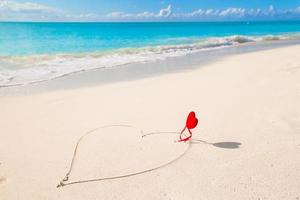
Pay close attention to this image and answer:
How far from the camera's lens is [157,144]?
129 inches

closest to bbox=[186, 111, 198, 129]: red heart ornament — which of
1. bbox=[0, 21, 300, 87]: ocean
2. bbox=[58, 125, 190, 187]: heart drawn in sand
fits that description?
bbox=[58, 125, 190, 187]: heart drawn in sand

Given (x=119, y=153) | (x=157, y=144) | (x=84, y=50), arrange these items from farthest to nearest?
1. (x=84, y=50)
2. (x=157, y=144)
3. (x=119, y=153)

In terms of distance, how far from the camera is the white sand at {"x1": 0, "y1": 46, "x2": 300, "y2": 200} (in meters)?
2.42

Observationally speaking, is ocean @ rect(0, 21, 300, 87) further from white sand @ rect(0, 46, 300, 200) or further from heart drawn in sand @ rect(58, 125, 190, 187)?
heart drawn in sand @ rect(58, 125, 190, 187)

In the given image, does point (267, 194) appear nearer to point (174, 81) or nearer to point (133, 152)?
point (133, 152)

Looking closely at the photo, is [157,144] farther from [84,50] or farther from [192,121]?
[84,50]

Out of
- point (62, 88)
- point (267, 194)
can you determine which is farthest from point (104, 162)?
point (62, 88)

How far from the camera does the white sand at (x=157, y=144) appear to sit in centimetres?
242

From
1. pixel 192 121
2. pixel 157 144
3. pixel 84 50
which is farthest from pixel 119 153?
pixel 84 50

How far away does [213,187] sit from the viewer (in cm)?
241

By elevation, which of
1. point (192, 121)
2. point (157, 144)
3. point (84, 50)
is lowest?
point (157, 144)

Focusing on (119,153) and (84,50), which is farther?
(84,50)

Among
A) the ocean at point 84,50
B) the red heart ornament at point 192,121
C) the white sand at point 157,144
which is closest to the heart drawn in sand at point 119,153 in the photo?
the white sand at point 157,144

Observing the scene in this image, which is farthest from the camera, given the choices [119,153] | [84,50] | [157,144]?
[84,50]
